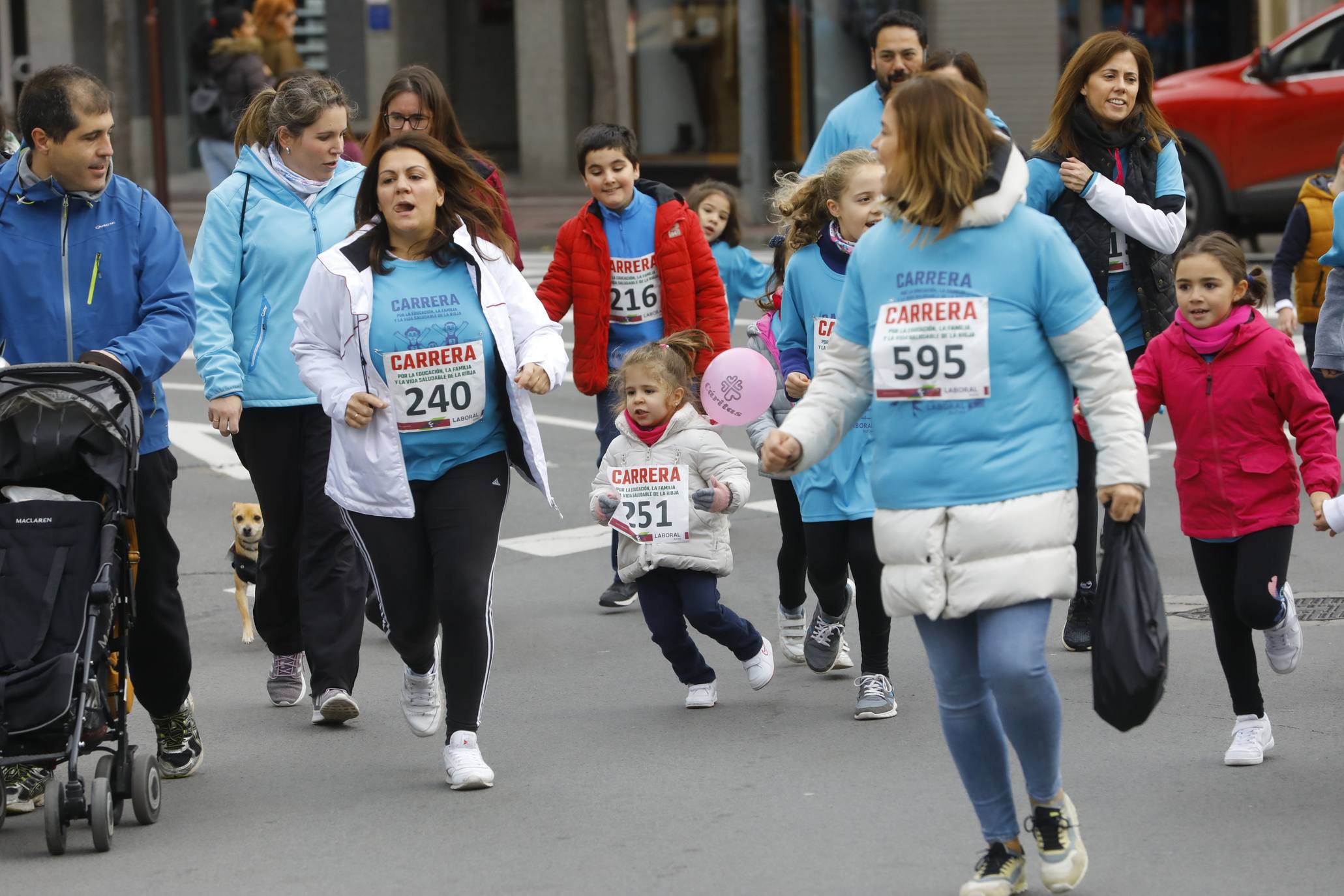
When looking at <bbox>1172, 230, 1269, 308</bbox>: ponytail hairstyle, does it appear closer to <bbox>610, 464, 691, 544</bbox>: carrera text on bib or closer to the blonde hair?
the blonde hair

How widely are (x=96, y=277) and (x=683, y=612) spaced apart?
215cm

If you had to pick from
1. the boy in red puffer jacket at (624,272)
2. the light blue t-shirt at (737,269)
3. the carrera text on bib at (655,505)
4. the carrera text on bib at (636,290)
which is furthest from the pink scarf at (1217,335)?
the light blue t-shirt at (737,269)

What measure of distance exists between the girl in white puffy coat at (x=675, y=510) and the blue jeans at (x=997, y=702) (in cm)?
181

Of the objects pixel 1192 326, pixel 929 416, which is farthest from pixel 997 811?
pixel 1192 326

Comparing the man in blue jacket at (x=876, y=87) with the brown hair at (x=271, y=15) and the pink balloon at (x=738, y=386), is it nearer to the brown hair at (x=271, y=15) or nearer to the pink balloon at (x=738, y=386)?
the pink balloon at (x=738, y=386)

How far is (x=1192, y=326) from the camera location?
5828 millimetres

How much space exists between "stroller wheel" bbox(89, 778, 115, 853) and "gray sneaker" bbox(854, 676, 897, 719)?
2.39m

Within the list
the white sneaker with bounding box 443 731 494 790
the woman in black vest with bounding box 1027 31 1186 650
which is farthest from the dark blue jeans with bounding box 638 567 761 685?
the woman in black vest with bounding box 1027 31 1186 650

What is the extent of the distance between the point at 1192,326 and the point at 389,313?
234 centimetres

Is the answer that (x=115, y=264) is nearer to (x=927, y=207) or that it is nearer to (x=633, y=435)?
(x=633, y=435)

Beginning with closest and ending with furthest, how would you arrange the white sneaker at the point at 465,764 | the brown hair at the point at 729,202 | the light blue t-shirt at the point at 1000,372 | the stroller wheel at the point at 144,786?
the light blue t-shirt at the point at 1000,372
the stroller wheel at the point at 144,786
the white sneaker at the point at 465,764
the brown hair at the point at 729,202

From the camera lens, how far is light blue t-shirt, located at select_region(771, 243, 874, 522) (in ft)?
21.0

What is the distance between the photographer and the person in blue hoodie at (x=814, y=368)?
6.36 metres

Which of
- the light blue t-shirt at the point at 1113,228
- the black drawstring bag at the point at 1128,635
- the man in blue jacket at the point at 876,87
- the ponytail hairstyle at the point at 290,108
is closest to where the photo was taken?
the black drawstring bag at the point at 1128,635
